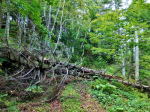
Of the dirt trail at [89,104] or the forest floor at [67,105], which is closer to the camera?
the forest floor at [67,105]

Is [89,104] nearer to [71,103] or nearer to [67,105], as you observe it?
[71,103]

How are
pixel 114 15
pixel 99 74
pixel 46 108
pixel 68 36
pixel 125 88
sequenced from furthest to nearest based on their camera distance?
pixel 68 36 → pixel 99 74 → pixel 114 15 → pixel 125 88 → pixel 46 108

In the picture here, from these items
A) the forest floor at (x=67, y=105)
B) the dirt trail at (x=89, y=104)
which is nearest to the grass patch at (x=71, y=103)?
the forest floor at (x=67, y=105)

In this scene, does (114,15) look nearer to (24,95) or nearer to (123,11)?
(123,11)

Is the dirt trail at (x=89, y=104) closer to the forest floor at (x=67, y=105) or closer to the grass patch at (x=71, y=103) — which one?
the forest floor at (x=67, y=105)

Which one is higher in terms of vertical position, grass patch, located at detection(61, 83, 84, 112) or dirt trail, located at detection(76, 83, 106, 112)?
grass patch, located at detection(61, 83, 84, 112)

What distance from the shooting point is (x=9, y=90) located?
10.1 ft

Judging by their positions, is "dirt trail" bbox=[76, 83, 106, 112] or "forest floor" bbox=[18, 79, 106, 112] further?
"dirt trail" bbox=[76, 83, 106, 112]

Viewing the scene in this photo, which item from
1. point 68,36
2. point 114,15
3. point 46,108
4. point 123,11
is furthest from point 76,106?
point 68,36

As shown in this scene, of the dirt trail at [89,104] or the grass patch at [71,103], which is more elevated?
the grass patch at [71,103]

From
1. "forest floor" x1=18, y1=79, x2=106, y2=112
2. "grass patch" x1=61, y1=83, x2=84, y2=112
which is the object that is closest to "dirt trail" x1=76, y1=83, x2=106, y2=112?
"forest floor" x1=18, y1=79, x2=106, y2=112

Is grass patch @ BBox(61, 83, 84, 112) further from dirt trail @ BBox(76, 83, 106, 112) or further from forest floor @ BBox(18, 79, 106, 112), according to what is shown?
dirt trail @ BBox(76, 83, 106, 112)

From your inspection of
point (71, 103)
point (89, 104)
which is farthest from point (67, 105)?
point (89, 104)

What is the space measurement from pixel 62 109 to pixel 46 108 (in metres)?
0.52
